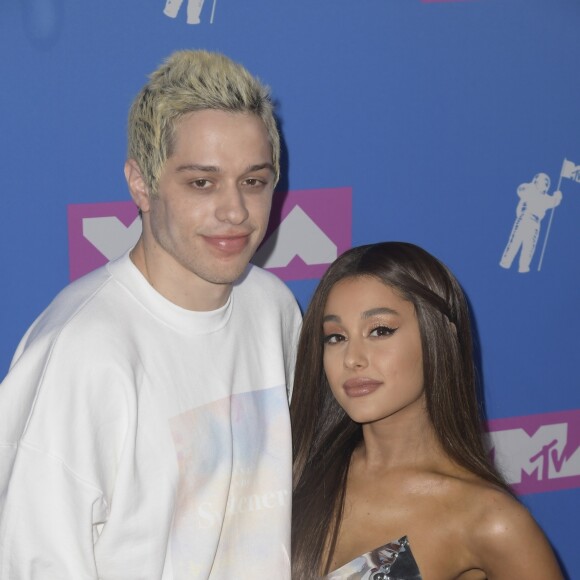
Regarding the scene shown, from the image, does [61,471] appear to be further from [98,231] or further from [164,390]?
[98,231]

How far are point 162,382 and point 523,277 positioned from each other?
1.24 m

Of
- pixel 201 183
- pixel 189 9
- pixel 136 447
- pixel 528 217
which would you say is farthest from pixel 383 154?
pixel 136 447

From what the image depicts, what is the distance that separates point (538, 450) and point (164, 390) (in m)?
1.39

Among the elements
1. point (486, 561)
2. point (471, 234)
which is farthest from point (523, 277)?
point (486, 561)

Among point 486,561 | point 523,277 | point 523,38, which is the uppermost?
point 523,38

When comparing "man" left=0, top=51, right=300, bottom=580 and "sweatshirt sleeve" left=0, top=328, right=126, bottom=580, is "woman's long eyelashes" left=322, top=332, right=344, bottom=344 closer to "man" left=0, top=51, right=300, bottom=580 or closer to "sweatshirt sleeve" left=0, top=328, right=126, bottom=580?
"man" left=0, top=51, right=300, bottom=580

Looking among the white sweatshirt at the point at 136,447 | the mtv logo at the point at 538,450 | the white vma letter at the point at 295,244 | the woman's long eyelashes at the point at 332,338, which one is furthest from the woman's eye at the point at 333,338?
the mtv logo at the point at 538,450

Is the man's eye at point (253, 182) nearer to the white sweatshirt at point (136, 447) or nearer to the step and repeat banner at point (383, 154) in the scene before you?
the white sweatshirt at point (136, 447)

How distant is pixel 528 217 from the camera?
254 cm

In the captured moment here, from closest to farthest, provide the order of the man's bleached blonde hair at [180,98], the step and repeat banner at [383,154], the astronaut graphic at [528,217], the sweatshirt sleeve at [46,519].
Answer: the sweatshirt sleeve at [46,519], the man's bleached blonde hair at [180,98], the step and repeat banner at [383,154], the astronaut graphic at [528,217]

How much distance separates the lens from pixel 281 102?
2.23 m

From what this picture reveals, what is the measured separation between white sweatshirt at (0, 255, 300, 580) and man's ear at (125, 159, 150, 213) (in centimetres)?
10

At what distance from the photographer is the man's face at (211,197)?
5.42 feet

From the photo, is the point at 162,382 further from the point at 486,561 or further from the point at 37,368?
the point at 486,561
